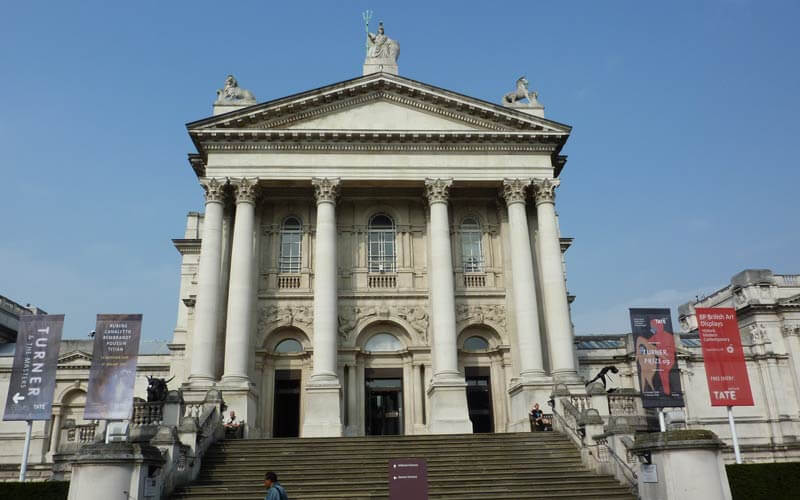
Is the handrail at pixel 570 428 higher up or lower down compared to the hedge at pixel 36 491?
higher up

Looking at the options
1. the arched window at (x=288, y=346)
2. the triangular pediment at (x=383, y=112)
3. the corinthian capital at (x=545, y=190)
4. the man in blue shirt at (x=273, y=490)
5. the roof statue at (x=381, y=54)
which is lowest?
the man in blue shirt at (x=273, y=490)

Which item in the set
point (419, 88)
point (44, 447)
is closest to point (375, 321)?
point (419, 88)

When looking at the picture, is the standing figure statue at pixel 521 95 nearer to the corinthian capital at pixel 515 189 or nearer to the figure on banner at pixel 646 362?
the corinthian capital at pixel 515 189

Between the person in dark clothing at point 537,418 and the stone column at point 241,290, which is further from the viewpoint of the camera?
the stone column at point 241,290

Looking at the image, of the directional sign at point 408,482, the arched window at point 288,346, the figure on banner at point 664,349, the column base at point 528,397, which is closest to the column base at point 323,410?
the arched window at point 288,346

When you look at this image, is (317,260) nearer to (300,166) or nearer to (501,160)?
(300,166)

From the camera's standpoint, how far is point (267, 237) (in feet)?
102

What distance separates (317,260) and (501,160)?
9.50 m

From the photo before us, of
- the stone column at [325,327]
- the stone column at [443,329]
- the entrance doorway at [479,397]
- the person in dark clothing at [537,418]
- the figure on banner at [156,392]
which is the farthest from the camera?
the entrance doorway at [479,397]

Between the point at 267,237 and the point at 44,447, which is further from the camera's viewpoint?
the point at 44,447

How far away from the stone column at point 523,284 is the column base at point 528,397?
11.2 inches

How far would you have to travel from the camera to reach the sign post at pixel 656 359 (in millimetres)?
20578

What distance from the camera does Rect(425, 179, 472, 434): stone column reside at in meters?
26.1

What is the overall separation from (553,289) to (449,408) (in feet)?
22.9
